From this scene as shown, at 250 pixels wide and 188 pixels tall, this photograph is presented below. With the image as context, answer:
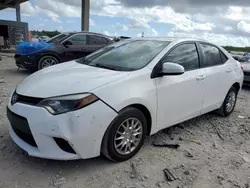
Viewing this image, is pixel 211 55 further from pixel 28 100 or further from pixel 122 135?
pixel 28 100

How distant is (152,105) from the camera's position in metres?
3.10

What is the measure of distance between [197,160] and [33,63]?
660 centimetres

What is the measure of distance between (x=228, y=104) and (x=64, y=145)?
3.47 metres

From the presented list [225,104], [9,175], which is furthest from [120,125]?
[225,104]

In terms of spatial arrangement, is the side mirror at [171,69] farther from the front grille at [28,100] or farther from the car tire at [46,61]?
the car tire at [46,61]

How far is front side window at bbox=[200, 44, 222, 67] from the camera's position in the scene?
413 centimetres

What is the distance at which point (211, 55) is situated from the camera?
4.30 metres

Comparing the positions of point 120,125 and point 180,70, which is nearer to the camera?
point 120,125

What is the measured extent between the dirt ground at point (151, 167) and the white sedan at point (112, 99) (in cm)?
24

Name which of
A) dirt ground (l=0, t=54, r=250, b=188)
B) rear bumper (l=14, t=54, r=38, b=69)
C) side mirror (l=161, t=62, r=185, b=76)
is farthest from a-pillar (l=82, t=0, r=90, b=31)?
side mirror (l=161, t=62, r=185, b=76)

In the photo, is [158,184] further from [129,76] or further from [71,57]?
[71,57]

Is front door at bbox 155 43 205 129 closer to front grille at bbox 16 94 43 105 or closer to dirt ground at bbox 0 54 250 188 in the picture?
dirt ground at bbox 0 54 250 188

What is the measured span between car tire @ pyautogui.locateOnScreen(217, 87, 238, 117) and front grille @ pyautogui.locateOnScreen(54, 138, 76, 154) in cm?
318

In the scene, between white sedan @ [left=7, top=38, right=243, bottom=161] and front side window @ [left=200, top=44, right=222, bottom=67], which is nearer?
white sedan @ [left=7, top=38, right=243, bottom=161]
